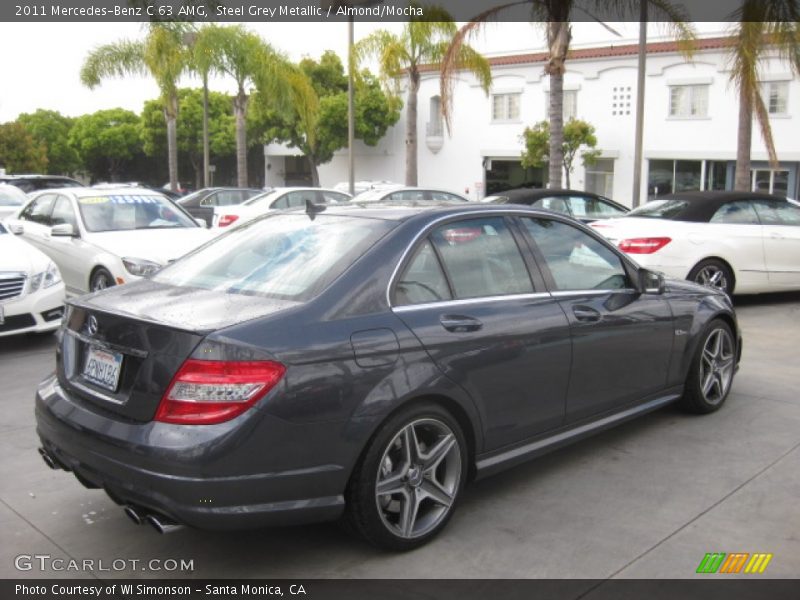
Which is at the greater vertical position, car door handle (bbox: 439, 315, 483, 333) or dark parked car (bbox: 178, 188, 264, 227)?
car door handle (bbox: 439, 315, 483, 333)

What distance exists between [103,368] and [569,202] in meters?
10.1

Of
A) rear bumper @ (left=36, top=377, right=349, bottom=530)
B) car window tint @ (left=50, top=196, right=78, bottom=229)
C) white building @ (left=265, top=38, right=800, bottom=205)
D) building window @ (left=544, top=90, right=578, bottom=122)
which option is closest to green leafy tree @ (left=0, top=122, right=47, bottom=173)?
white building @ (left=265, top=38, right=800, bottom=205)

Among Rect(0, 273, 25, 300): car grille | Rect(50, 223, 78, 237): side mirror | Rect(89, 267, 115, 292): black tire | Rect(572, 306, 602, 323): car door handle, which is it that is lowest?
Rect(89, 267, 115, 292): black tire

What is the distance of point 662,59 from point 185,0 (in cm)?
1739

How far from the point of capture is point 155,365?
3.29 m

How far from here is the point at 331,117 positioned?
4144cm

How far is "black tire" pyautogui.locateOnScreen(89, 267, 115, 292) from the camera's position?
891cm

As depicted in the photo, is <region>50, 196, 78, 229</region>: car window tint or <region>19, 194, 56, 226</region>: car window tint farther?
<region>19, 194, 56, 226</region>: car window tint

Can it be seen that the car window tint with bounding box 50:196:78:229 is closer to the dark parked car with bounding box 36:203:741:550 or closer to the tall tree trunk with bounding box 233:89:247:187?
the dark parked car with bounding box 36:203:741:550

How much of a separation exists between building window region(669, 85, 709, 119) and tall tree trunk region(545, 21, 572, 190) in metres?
13.9

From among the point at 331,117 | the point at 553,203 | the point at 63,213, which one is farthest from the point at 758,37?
the point at 331,117

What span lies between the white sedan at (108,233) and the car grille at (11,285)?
115 cm

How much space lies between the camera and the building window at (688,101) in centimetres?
2980

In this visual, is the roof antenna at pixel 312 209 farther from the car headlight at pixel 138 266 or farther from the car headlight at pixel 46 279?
the car headlight at pixel 138 266
